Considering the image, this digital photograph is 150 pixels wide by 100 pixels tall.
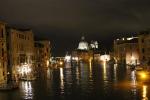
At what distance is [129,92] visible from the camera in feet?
176

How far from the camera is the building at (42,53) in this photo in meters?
134

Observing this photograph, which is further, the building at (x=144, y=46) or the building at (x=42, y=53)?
the building at (x=42, y=53)

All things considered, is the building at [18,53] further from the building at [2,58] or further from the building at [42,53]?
the building at [42,53]

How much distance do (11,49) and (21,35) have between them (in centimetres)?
1245

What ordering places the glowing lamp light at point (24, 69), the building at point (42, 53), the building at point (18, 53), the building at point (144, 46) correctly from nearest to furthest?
the building at point (18, 53) < the glowing lamp light at point (24, 69) < the building at point (144, 46) < the building at point (42, 53)

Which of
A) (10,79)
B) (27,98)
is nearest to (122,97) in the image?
(27,98)

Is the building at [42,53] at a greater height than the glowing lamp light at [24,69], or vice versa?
the building at [42,53]

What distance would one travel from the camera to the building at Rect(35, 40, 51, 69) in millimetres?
133875

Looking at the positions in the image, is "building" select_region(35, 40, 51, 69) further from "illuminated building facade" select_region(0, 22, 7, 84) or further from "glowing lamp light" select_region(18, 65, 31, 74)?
"illuminated building facade" select_region(0, 22, 7, 84)

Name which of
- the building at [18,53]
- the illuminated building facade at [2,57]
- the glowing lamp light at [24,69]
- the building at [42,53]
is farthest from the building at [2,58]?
the building at [42,53]

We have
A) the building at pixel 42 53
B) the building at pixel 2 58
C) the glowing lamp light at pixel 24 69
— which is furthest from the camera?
the building at pixel 42 53

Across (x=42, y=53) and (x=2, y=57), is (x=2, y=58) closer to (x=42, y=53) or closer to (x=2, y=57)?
(x=2, y=57)

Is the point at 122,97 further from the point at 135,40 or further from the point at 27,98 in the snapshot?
the point at 135,40

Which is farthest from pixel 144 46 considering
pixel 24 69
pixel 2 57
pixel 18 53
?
pixel 2 57
